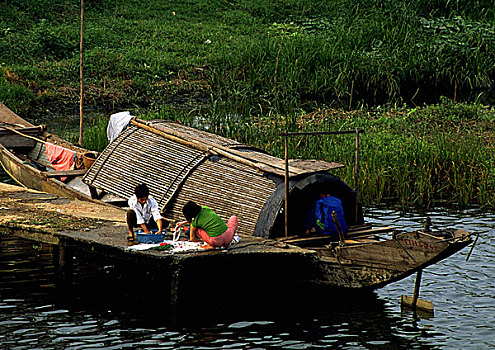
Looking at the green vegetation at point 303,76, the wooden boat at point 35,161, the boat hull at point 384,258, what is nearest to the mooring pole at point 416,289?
the boat hull at point 384,258

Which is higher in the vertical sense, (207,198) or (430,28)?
(430,28)

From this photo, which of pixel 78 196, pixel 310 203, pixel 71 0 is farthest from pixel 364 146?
pixel 71 0

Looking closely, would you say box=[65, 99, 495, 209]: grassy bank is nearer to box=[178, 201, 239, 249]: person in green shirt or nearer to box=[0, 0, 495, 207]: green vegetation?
box=[0, 0, 495, 207]: green vegetation

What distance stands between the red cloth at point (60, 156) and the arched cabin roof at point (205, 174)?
2.68 meters

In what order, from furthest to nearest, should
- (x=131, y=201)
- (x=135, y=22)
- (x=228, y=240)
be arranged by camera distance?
1. (x=135, y=22)
2. (x=131, y=201)
3. (x=228, y=240)

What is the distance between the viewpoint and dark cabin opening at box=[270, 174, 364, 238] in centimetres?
1083

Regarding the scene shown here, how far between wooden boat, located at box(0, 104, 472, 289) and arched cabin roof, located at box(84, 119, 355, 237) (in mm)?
15

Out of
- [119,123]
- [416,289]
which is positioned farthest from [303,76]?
[416,289]

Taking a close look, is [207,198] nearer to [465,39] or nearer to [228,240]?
[228,240]

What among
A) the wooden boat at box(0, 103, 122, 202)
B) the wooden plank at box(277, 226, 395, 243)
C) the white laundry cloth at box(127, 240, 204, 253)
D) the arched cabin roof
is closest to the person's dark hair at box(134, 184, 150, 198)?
the white laundry cloth at box(127, 240, 204, 253)

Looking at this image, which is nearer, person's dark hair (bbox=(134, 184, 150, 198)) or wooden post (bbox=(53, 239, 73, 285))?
person's dark hair (bbox=(134, 184, 150, 198))

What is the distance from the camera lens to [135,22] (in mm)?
31250

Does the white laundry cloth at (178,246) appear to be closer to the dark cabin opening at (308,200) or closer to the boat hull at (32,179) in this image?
the dark cabin opening at (308,200)

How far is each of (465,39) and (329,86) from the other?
6115 millimetres
